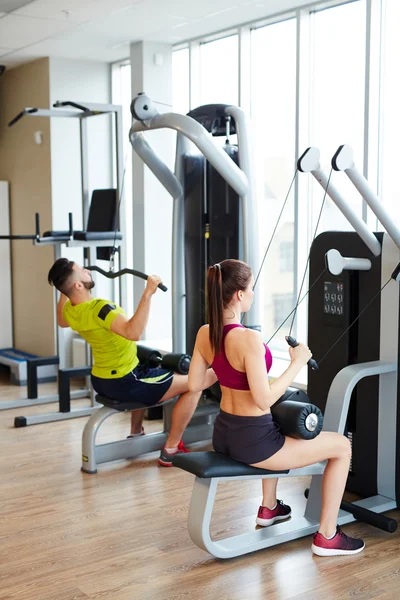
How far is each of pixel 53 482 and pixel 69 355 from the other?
251 cm

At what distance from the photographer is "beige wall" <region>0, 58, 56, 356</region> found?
19.7 feet

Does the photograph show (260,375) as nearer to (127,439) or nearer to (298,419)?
(298,419)

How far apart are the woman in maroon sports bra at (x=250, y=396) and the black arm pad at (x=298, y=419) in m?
0.04

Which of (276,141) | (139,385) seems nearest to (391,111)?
(276,141)

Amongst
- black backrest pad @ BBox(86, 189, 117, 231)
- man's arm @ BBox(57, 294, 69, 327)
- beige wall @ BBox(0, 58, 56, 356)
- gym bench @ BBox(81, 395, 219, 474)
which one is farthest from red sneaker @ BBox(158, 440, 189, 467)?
beige wall @ BBox(0, 58, 56, 356)

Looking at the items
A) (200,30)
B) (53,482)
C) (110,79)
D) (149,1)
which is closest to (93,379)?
(53,482)

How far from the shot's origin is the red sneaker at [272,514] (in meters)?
3.10

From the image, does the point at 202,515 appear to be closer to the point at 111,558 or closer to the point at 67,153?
the point at 111,558

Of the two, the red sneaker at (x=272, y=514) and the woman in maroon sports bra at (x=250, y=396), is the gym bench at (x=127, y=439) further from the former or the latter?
the woman in maroon sports bra at (x=250, y=396)

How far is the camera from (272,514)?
10.2 ft

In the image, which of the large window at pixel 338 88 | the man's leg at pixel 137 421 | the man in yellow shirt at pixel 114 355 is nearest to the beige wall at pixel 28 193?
the man's leg at pixel 137 421

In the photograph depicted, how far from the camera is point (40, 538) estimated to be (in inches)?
119

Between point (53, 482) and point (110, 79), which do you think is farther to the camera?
point (110, 79)

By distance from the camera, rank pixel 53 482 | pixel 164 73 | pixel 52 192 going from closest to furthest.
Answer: pixel 53 482 < pixel 164 73 < pixel 52 192
